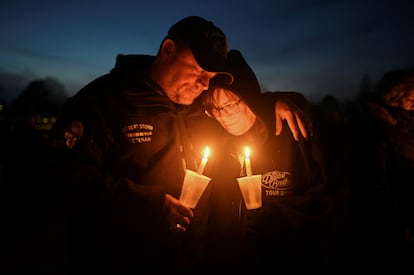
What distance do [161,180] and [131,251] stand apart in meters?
0.61

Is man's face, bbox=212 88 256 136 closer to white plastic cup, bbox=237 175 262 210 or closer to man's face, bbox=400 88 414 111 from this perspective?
white plastic cup, bbox=237 175 262 210

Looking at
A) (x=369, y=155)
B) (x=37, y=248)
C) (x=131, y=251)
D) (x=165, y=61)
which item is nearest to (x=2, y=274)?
(x=37, y=248)

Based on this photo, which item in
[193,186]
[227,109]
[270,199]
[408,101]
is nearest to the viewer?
[193,186]

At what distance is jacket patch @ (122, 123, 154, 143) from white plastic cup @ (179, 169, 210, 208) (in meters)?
0.69

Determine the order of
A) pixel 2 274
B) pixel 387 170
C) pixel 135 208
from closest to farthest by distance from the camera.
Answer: pixel 135 208 → pixel 387 170 → pixel 2 274

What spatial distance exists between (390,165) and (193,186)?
2.50m

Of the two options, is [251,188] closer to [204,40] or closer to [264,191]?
[264,191]

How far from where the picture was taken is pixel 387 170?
343cm

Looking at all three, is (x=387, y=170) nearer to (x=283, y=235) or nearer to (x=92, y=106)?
(x=283, y=235)

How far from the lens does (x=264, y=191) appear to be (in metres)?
2.70

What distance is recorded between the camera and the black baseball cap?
95.5 inches

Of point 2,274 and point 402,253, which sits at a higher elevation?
point 402,253

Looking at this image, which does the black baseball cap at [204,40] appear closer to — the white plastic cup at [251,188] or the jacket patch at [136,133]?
the jacket patch at [136,133]

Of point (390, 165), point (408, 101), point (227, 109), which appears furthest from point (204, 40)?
point (390, 165)
